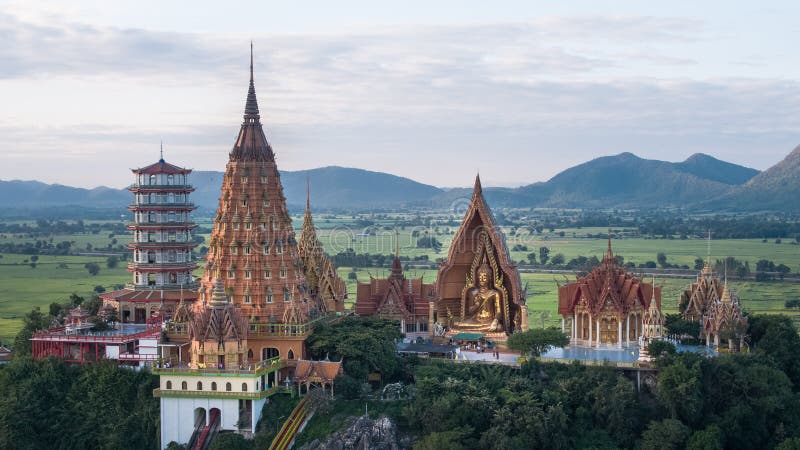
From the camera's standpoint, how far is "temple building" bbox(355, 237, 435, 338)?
167ft

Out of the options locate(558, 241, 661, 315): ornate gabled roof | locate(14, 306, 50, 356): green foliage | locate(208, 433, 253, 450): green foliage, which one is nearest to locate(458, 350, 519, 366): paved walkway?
locate(558, 241, 661, 315): ornate gabled roof

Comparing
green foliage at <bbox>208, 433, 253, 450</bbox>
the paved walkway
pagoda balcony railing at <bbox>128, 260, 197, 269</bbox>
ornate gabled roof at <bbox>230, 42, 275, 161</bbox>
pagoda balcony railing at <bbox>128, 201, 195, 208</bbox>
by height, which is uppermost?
ornate gabled roof at <bbox>230, 42, 275, 161</bbox>

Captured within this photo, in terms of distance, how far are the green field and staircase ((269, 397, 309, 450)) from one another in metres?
18.6

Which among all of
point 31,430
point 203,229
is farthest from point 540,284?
point 203,229

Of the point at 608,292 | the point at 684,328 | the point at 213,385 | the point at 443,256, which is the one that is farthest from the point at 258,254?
the point at 443,256

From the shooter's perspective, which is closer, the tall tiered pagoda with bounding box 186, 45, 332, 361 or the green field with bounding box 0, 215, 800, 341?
the tall tiered pagoda with bounding box 186, 45, 332, 361

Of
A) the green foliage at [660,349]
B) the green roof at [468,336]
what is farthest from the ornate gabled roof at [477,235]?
the green foliage at [660,349]

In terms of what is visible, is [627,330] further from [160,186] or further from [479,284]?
[160,186]

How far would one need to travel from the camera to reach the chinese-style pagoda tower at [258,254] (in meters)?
45.0

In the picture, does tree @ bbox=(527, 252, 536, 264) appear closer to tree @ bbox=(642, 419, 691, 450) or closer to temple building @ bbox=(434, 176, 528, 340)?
temple building @ bbox=(434, 176, 528, 340)

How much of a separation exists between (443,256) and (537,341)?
8045 centimetres

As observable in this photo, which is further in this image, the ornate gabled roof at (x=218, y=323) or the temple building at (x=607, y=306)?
the temple building at (x=607, y=306)

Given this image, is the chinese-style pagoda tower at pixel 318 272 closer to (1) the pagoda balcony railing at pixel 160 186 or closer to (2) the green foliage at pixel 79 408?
(1) the pagoda balcony railing at pixel 160 186

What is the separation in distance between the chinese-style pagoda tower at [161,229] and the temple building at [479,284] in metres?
13.9
